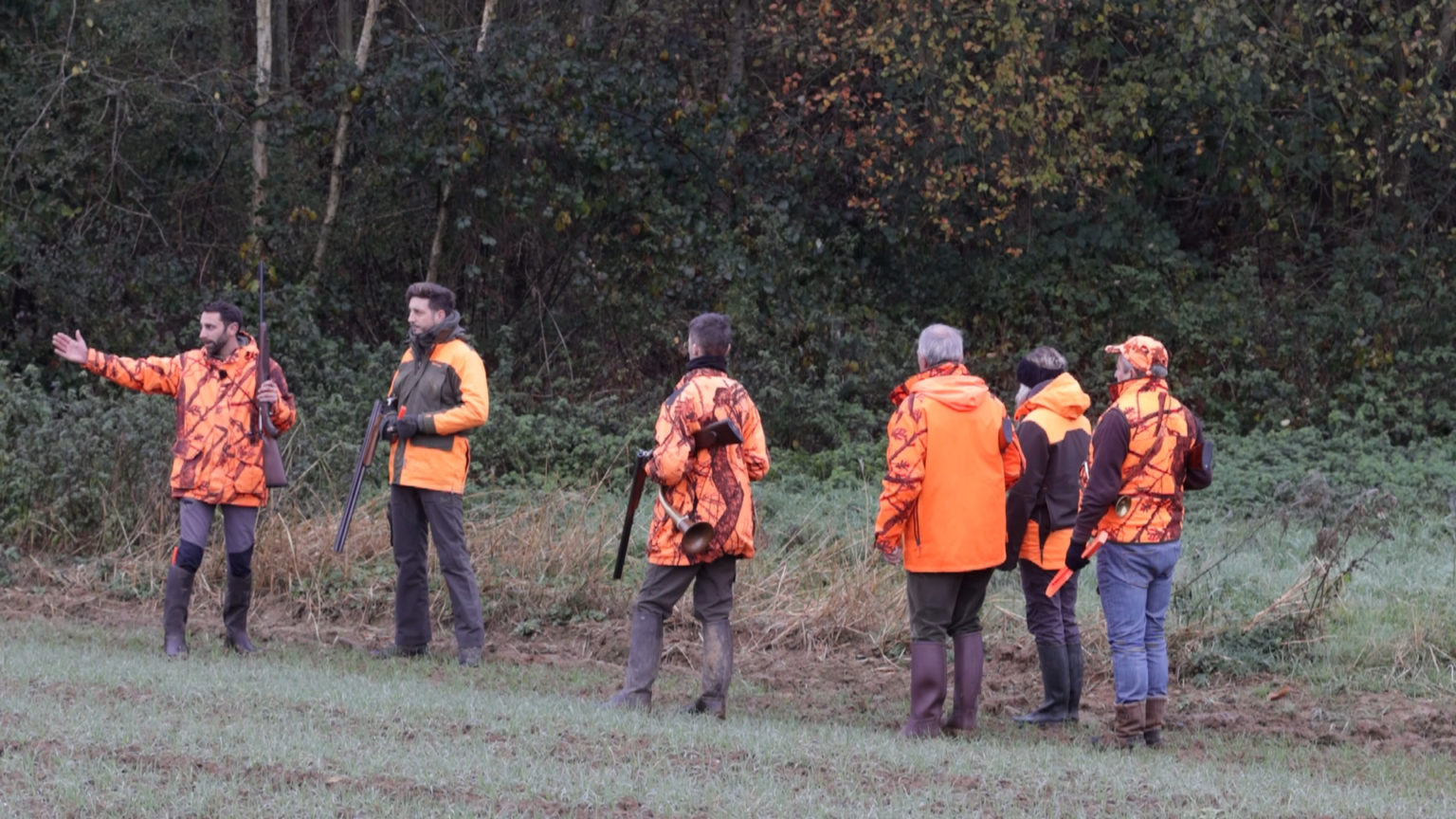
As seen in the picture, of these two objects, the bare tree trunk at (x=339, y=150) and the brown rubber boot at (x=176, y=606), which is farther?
the bare tree trunk at (x=339, y=150)

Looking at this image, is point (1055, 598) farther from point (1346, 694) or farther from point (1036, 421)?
point (1346, 694)

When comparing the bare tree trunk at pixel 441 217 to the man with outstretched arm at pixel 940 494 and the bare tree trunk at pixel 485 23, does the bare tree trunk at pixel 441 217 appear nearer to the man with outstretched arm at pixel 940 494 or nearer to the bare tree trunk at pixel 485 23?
the bare tree trunk at pixel 485 23

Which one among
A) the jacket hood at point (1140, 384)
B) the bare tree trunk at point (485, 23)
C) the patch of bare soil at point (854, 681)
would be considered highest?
the bare tree trunk at point (485, 23)

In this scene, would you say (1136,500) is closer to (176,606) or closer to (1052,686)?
(1052,686)

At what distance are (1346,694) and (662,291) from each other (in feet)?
39.2

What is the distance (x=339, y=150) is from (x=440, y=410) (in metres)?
11.1

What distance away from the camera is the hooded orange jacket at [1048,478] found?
26.5ft

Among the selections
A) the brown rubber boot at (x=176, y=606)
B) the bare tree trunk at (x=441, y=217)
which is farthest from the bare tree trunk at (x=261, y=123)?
the brown rubber boot at (x=176, y=606)

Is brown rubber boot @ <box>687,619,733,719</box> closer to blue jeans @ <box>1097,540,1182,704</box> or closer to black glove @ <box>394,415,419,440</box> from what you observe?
blue jeans @ <box>1097,540,1182,704</box>

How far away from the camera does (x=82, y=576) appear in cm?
1186

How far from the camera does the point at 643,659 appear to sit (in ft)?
26.7

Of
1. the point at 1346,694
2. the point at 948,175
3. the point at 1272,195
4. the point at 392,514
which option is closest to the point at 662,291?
the point at 948,175

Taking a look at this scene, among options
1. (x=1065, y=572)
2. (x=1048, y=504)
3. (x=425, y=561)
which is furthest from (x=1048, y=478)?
(x=425, y=561)

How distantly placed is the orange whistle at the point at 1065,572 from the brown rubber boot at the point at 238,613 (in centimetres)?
459
